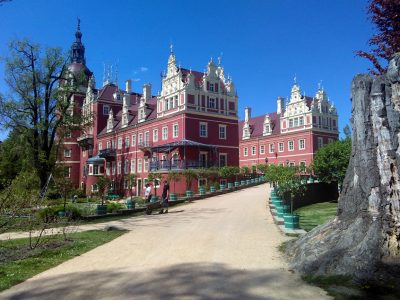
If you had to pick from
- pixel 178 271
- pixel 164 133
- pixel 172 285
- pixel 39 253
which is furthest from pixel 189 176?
pixel 172 285

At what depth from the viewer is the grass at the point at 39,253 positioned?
24.3ft

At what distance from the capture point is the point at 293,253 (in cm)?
833

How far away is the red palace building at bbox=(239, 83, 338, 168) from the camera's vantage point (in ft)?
165

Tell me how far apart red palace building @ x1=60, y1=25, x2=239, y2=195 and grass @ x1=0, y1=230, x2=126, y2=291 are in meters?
22.0

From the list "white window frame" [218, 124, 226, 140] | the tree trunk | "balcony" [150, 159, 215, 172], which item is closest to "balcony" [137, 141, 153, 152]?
"balcony" [150, 159, 215, 172]

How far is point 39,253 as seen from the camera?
9.40m

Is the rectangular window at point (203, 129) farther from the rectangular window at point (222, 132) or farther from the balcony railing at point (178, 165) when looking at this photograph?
the balcony railing at point (178, 165)

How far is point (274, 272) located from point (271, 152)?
5046cm

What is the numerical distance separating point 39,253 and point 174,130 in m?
29.5

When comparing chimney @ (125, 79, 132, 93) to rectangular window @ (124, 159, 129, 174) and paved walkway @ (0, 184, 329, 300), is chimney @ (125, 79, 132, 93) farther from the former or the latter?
paved walkway @ (0, 184, 329, 300)

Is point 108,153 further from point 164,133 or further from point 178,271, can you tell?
point 178,271

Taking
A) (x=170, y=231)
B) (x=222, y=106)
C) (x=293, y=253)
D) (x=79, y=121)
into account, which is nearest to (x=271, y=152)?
(x=222, y=106)

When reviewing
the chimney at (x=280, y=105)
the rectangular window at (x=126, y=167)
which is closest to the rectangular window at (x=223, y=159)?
the rectangular window at (x=126, y=167)

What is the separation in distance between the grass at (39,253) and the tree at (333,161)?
20.4 meters
